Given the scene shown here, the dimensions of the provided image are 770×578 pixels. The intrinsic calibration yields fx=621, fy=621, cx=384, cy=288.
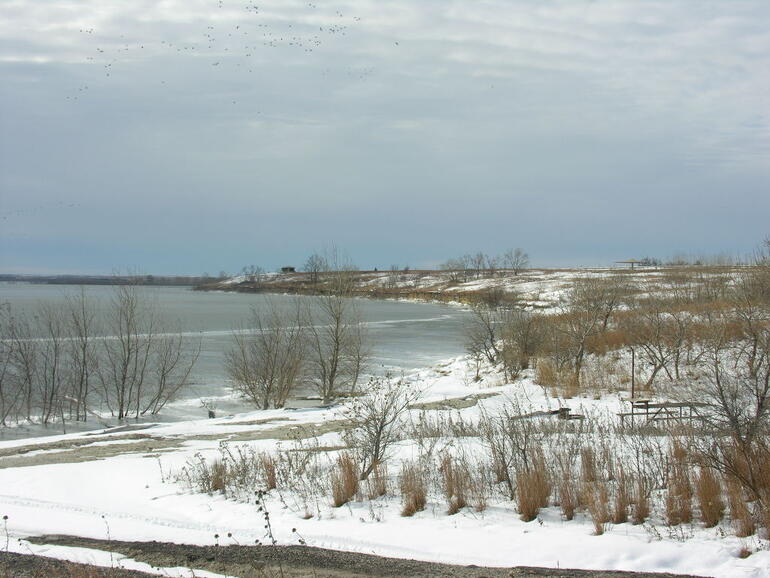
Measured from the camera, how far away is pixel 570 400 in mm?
18688

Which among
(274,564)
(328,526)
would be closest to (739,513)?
(328,526)

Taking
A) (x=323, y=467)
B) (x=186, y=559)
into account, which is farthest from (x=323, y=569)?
(x=323, y=467)

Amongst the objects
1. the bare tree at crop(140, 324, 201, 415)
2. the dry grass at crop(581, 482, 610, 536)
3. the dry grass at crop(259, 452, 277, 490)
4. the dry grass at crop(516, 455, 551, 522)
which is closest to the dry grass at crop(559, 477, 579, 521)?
the dry grass at crop(581, 482, 610, 536)

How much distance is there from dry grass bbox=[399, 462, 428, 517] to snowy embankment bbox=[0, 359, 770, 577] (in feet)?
0.36

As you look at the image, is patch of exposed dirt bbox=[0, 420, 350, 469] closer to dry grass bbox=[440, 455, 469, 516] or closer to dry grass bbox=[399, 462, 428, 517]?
dry grass bbox=[399, 462, 428, 517]

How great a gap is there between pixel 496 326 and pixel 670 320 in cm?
1030

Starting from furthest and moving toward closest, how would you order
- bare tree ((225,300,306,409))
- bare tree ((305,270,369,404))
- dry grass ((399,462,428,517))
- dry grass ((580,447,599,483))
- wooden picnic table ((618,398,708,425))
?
bare tree ((305,270,369,404)) < bare tree ((225,300,306,409)) < wooden picnic table ((618,398,708,425)) < dry grass ((580,447,599,483)) < dry grass ((399,462,428,517))

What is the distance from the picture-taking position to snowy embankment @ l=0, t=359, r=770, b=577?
6309mm

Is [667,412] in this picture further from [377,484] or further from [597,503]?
[377,484]

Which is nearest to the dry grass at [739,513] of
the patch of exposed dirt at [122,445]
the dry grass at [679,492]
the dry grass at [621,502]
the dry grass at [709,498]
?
the dry grass at [709,498]

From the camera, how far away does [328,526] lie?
7.80 meters

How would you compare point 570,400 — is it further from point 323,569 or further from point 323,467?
point 323,569

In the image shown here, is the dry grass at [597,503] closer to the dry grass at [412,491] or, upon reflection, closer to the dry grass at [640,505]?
the dry grass at [640,505]

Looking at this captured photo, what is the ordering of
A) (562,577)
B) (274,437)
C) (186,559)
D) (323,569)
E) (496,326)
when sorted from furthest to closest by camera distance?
(496,326), (274,437), (186,559), (323,569), (562,577)
